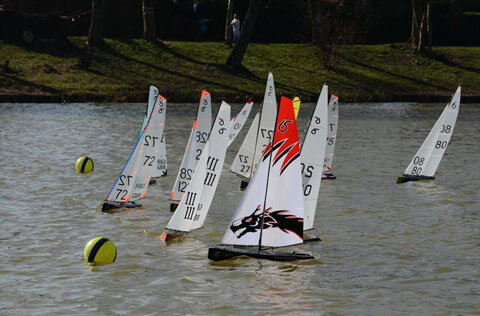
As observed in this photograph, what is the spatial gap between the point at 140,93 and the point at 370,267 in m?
32.8

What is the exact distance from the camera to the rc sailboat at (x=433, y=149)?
2798 cm

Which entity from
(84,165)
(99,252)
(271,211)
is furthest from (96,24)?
(271,211)

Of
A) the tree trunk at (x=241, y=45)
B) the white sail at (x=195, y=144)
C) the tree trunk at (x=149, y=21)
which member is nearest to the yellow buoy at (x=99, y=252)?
the white sail at (x=195, y=144)

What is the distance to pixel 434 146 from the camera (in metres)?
28.4

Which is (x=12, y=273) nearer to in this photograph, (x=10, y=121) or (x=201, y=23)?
(x=10, y=121)

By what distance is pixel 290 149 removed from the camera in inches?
677

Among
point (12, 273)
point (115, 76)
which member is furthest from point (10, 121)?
point (12, 273)

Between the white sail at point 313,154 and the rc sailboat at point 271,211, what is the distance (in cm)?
157

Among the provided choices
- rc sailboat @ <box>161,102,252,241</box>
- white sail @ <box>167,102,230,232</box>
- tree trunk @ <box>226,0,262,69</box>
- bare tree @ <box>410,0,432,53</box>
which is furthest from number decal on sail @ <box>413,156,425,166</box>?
bare tree @ <box>410,0,432,53</box>

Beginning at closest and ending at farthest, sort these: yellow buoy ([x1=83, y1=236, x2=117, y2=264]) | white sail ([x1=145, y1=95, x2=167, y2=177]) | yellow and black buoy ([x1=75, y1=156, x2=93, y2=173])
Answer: yellow buoy ([x1=83, y1=236, x2=117, y2=264])
white sail ([x1=145, y1=95, x2=167, y2=177])
yellow and black buoy ([x1=75, y1=156, x2=93, y2=173])

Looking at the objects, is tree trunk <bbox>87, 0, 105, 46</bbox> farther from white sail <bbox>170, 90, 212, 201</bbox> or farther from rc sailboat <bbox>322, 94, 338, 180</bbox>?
white sail <bbox>170, 90, 212, 201</bbox>

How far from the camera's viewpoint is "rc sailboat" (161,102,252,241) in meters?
18.8

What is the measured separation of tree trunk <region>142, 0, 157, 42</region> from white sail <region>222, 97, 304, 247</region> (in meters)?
39.1

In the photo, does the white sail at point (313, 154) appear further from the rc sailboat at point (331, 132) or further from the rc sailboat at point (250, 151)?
the rc sailboat at point (331, 132)
